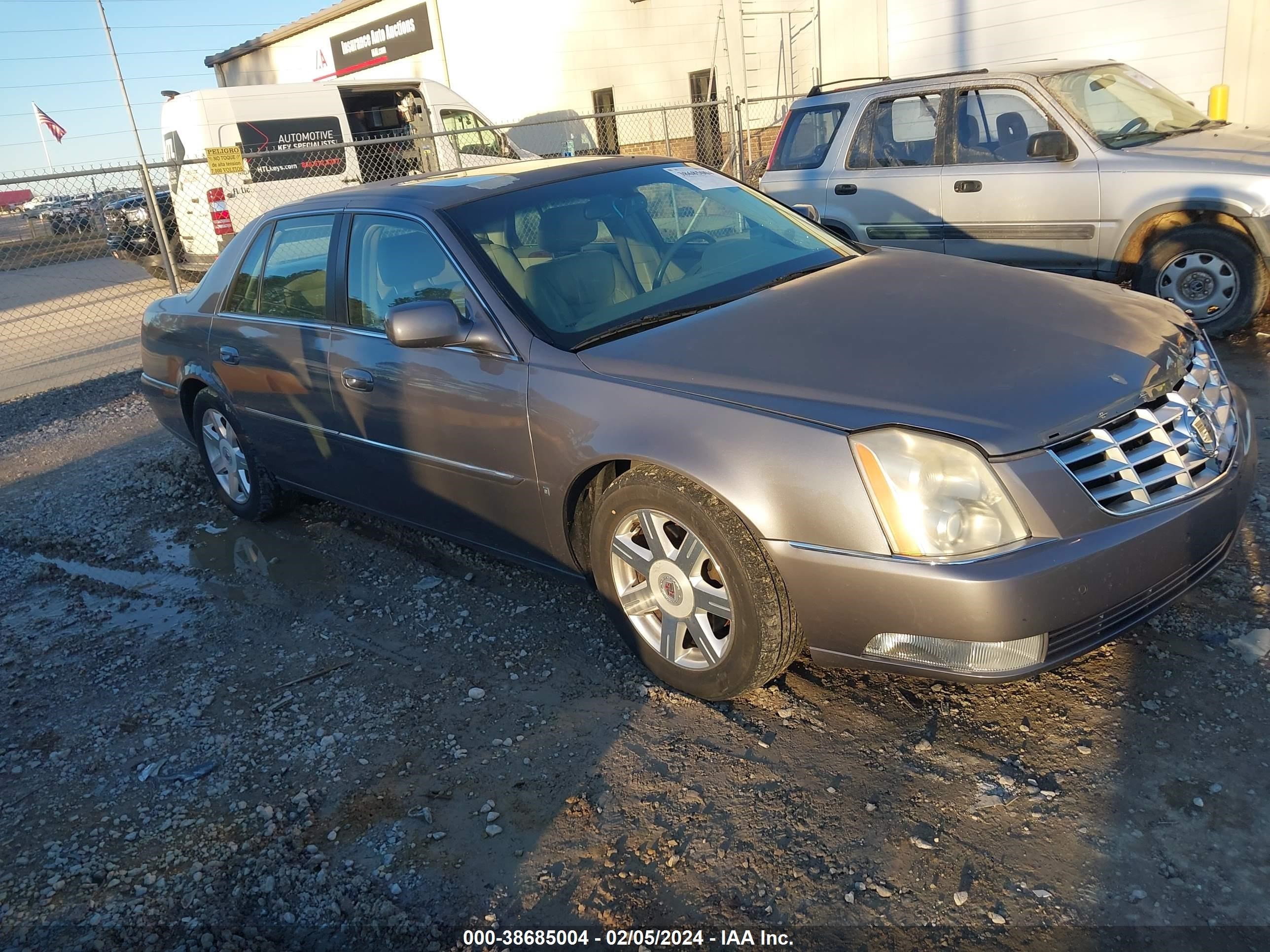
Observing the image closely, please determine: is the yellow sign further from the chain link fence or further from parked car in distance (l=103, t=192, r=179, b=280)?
parked car in distance (l=103, t=192, r=179, b=280)

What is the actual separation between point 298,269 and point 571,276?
1586mm

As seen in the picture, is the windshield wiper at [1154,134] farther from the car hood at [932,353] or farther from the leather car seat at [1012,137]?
the car hood at [932,353]

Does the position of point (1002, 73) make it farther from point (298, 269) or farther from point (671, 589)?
point (671, 589)

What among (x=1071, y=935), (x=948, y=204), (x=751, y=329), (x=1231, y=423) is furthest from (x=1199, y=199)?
(x=1071, y=935)

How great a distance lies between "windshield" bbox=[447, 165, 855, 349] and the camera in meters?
3.50

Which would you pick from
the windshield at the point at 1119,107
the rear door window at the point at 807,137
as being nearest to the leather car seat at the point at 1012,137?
the windshield at the point at 1119,107

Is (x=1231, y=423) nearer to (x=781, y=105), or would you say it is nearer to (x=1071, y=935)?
(x=1071, y=935)

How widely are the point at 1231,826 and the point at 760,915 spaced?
1.17 meters

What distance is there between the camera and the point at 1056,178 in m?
6.57

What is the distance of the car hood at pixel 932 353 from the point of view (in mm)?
2645

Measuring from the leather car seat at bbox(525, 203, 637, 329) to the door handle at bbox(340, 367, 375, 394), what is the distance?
83 centimetres

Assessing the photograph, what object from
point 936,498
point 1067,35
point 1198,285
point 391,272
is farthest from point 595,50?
point 936,498

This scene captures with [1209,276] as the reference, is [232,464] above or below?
below

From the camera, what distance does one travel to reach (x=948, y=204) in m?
7.07
